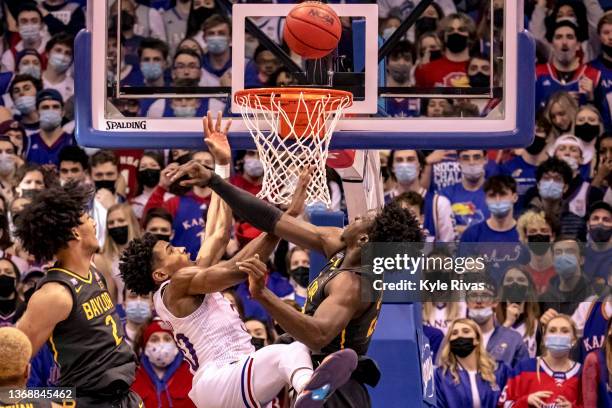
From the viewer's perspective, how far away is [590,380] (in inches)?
319

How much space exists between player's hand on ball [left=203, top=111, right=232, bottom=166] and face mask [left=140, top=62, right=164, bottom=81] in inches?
138

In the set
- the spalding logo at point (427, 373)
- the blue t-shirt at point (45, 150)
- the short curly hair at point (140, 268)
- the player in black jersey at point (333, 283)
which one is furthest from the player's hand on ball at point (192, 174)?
the blue t-shirt at point (45, 150)

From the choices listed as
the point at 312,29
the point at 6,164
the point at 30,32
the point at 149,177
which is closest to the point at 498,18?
the point at 312,29

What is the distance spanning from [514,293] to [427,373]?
1.31 meters

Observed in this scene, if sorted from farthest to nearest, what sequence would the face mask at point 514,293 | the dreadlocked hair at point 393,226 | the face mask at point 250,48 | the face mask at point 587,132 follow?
the face mask at point 250,48 < the face mask at point 587,132 < the face mask at point 514,293 < the dreadlocked hair at point 393,226

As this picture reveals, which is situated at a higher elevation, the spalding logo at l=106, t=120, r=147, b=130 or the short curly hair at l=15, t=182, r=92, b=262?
the spalding logo at l=106, t=120, r=147, b=130

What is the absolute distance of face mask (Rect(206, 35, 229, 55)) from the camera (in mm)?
10078

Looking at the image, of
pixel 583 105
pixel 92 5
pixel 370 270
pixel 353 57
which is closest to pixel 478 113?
pixel 353 57

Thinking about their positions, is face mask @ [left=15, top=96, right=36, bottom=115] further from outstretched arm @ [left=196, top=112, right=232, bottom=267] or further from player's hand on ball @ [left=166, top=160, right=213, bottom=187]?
player's hand on ball @ [left=166, top=160, right=213, bottom=187]

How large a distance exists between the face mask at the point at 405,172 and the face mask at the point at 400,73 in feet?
2.96

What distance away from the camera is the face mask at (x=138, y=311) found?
28.8 feet

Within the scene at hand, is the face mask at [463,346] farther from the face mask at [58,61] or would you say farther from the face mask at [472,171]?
the face mask at [58,61]

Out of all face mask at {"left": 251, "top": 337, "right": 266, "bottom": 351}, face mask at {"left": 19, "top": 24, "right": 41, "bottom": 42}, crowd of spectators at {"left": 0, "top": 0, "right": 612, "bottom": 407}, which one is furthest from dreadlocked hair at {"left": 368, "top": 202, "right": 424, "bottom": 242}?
face mask at {"left": 19, "top": 24, "right": 41, "bottom": 42}

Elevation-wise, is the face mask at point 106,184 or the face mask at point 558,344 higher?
the face mask at point 106,184
